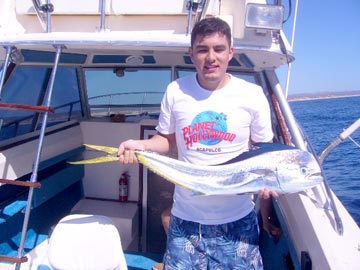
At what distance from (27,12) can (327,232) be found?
2.64 m

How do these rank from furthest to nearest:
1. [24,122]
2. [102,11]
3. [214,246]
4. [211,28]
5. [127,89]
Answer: [127,89] < [24,122] < [102,11] < [214,246] < [211,28]

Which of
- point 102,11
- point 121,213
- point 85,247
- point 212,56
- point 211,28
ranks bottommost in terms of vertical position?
point 121,213

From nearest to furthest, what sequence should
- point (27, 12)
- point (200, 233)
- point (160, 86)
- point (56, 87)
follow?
point (200, 233), point (27, 12), point (56, 87), point (160, 86)

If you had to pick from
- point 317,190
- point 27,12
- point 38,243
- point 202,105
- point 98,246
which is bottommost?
point 38,243

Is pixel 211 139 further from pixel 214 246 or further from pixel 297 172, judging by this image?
pixel 214 246

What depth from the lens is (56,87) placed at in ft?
13.9

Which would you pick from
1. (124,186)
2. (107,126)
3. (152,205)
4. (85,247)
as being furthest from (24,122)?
(85,247)

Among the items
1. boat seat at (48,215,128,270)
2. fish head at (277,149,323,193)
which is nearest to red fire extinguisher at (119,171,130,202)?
boat seat at (48,215,128,270)

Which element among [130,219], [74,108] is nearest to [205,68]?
[130,219]

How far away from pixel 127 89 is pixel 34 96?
48.7 inches

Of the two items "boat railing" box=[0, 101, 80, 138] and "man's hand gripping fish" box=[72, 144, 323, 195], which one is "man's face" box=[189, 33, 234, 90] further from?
"boat railing" box=[0, 101, 80, 138]

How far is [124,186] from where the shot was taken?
4238mm

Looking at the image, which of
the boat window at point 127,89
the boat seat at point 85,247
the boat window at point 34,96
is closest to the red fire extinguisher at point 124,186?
the boat window at point 127,89

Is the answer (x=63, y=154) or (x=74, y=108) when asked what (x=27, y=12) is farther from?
(x=74, y=108)
